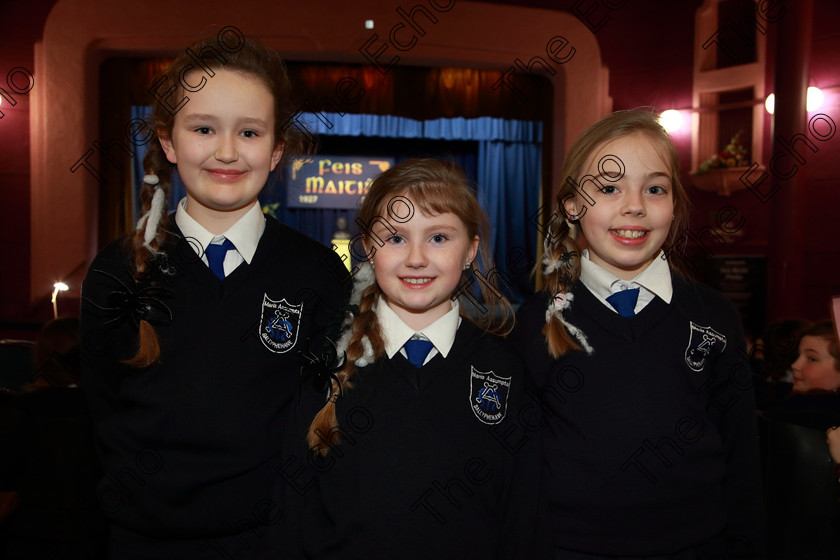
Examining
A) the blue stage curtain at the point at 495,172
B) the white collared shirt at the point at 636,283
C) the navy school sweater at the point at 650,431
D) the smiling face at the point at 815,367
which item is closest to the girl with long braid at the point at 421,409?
the navy school sweater at the point at 650,431

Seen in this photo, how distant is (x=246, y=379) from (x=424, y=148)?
8273mm

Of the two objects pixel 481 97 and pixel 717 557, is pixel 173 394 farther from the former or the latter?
pixel 481 97

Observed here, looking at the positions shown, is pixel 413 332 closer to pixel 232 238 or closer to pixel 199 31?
pixel 232 238

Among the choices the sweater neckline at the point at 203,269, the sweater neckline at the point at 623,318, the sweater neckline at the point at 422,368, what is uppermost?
the sweater neckline at the point at 203,269

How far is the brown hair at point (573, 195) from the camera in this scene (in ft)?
4.68

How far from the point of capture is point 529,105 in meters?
7.86

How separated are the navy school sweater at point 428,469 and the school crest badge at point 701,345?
0.41 m

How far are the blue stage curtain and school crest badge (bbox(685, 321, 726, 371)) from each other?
294 inches

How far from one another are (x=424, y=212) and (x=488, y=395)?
0.42 m

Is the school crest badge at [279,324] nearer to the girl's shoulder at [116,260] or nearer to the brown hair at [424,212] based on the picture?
the brown hair at [424,212]

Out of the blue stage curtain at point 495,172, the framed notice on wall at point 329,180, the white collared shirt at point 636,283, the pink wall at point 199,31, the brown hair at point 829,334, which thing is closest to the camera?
the white collared shirt at point 636,283

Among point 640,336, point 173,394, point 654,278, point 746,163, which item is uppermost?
point 746,163

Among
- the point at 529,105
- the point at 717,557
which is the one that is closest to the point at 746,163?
the point at 529,105

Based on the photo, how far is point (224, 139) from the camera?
54.8 inches
